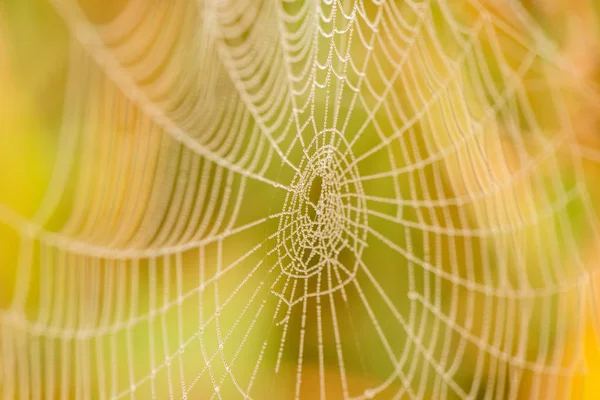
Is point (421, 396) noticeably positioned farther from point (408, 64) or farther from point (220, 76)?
point (220, 76)

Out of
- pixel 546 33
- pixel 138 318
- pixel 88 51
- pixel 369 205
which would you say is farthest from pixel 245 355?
pixel 546 33

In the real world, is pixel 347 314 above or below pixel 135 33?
below

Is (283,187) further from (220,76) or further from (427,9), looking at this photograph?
(427,9)

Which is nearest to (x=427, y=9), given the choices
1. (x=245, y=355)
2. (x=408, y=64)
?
(x=408, y=64)

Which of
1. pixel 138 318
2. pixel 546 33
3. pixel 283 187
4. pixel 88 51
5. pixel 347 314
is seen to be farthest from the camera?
pixel 546 33

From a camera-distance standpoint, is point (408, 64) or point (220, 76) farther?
point (408, 64)

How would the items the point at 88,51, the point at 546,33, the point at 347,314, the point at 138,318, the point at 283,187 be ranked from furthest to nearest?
the point at 546,33
the point at 347,314
the point at 283,187
the point at 138,318
the point at 88,51

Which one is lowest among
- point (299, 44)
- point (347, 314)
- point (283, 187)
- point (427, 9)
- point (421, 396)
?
point (421, 396)
